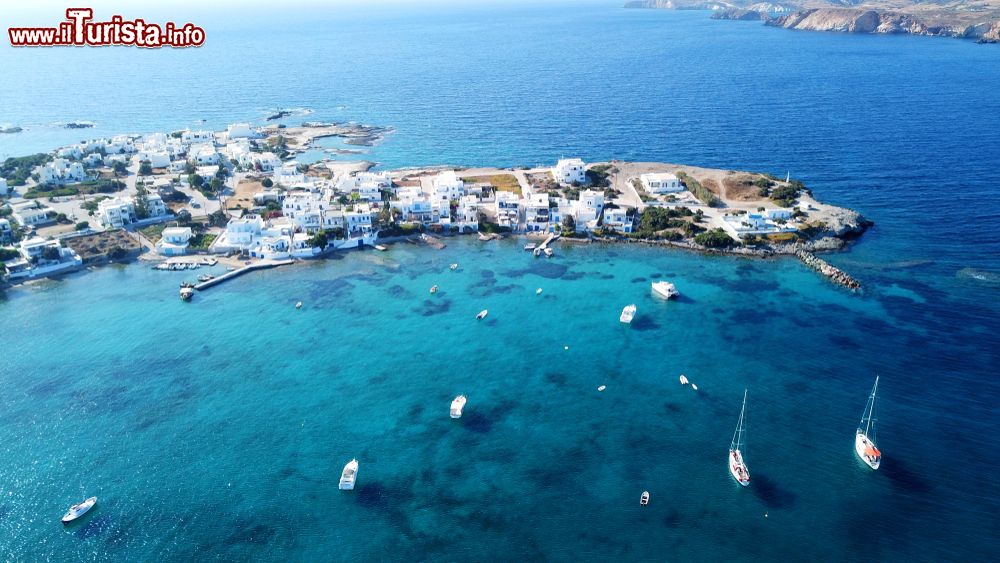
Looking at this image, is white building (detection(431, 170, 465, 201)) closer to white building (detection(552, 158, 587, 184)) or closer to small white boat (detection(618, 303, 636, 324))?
white building (detection(552, 158, 587, 184))

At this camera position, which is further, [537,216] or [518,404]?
[537,216]

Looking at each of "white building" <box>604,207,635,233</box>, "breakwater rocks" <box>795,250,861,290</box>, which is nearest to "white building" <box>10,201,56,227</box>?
"white building" <box>604,207,635,233</box>

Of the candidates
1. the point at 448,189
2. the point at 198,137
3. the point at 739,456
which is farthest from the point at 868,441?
the point at 198,137

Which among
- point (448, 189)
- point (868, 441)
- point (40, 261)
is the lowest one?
point (868, 441)

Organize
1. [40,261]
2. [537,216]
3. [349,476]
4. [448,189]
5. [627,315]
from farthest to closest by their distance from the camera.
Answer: [448,189], [537,216], [40,261], [627,315], [349,476]

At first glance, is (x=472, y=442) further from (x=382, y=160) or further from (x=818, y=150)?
(x=818, y=150)

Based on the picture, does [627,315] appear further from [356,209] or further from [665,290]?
[356,209]

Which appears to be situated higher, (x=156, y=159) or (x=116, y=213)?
(x=156, y=159)

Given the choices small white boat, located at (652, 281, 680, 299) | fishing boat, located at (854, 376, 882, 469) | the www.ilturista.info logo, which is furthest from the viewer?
the www.ilturista.info logo
